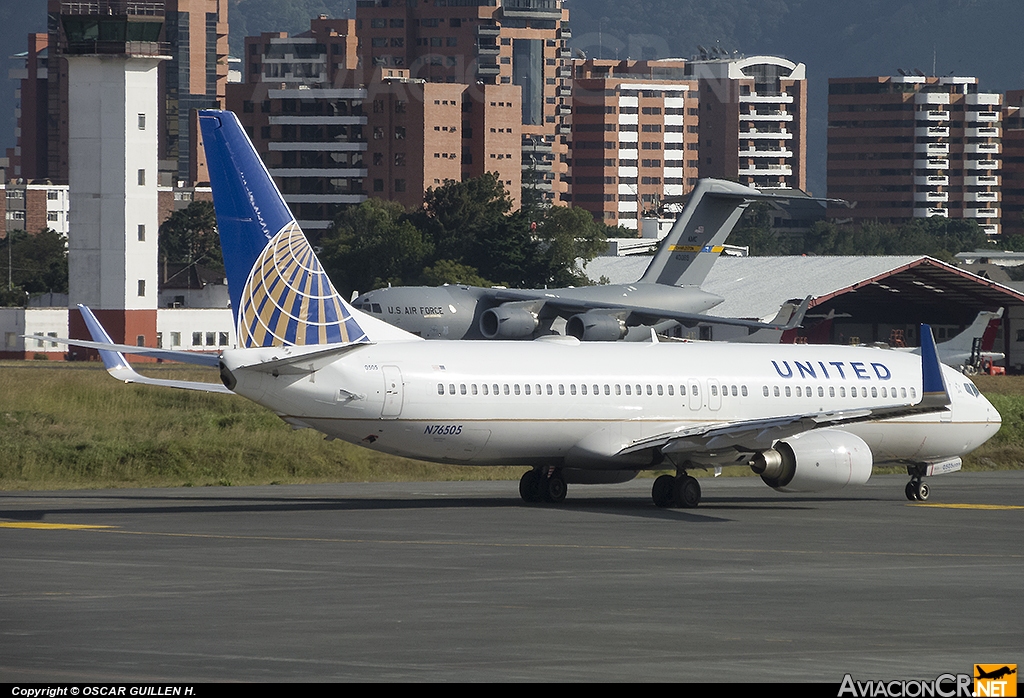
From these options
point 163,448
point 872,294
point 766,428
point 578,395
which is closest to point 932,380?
point 766,428

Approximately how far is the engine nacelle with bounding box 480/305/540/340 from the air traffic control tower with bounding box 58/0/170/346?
35059mm

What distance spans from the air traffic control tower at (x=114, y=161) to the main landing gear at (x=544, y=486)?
197 feet

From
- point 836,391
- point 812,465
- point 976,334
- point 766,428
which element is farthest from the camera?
point 976,334

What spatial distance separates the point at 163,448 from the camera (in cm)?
4353

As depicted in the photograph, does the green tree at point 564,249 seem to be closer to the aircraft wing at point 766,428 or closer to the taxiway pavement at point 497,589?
the aircraft wing at point 766,428

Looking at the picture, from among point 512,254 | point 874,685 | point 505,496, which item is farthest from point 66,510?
point 512,254

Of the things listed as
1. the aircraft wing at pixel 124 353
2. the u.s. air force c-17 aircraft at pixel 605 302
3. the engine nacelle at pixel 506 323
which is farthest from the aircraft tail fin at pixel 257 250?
the engine nacelle at pixel 506 323

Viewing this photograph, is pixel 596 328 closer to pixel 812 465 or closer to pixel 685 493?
pixel 685 493

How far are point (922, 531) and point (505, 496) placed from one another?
10676 millimetres

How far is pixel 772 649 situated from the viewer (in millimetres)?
16906

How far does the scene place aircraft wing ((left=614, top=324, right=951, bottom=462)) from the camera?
3111cm

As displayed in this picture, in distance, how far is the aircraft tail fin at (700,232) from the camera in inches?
2719

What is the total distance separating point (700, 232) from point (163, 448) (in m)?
32.3

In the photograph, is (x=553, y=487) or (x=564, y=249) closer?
(x=553, y=487)
